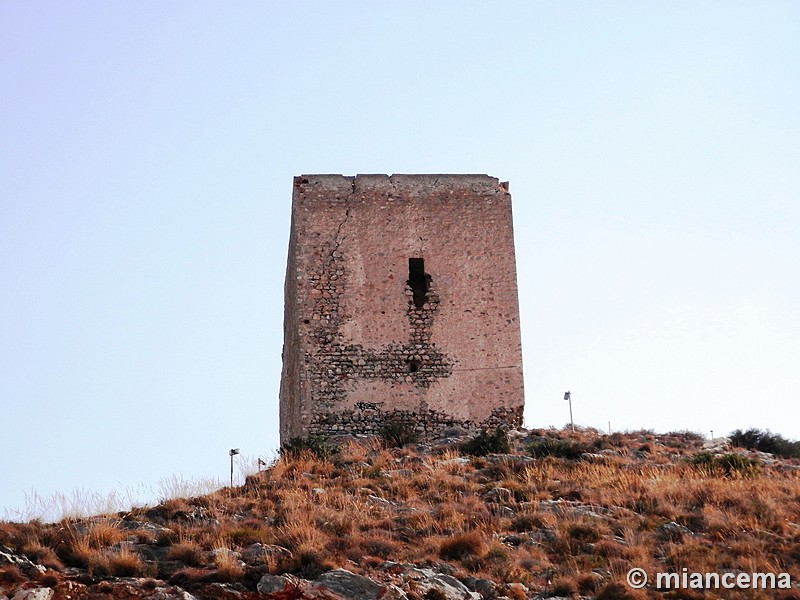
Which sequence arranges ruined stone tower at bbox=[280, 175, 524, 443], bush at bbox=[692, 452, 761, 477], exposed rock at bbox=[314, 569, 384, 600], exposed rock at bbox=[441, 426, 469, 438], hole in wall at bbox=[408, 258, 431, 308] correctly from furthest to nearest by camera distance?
hole in wall at bbox=[408, 258, 431, 308] < ruined stone tower at bbox=[280, 175, 524, 443] < exposed rock at bbox=[441, 426, 469, 438] < bush at bbox=[692, 452, 761, 477] < exposed rock at bbox=[314, 569, 384, 600]

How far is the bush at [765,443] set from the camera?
20.1 metres

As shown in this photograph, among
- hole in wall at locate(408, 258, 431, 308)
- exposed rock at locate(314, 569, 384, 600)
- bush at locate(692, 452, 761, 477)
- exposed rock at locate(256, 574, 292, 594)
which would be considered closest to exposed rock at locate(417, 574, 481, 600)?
exposed rock at locate(314, 569, 384, 600)

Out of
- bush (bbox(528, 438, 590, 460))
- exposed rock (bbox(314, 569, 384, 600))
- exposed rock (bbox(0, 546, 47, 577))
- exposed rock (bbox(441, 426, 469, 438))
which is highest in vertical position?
exposed rock (bbox(441, 426, 469, 438))

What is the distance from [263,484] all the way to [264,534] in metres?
2.98

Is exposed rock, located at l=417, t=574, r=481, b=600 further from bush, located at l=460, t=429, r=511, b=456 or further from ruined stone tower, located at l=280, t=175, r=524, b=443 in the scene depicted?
ruined stone tower, located at l=280, t=175, r=524, b=443

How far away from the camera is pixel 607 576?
1153cm

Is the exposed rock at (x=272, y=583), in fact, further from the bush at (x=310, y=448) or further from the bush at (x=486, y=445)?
the bush at (x=486, y=445)

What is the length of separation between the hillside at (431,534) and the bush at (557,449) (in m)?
0.34

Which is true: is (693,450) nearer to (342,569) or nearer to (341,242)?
(341,242)

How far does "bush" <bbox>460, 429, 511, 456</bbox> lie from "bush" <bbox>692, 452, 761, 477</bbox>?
2.92 metres

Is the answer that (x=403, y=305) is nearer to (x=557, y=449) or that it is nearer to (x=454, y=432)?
(x=454, y=432)

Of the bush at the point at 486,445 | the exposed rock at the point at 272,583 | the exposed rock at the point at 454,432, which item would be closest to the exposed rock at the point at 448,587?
the exposed rock at the point at 272,583

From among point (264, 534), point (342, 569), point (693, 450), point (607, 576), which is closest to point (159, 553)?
point (264, 534)

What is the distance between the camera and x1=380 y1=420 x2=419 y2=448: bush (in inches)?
727
